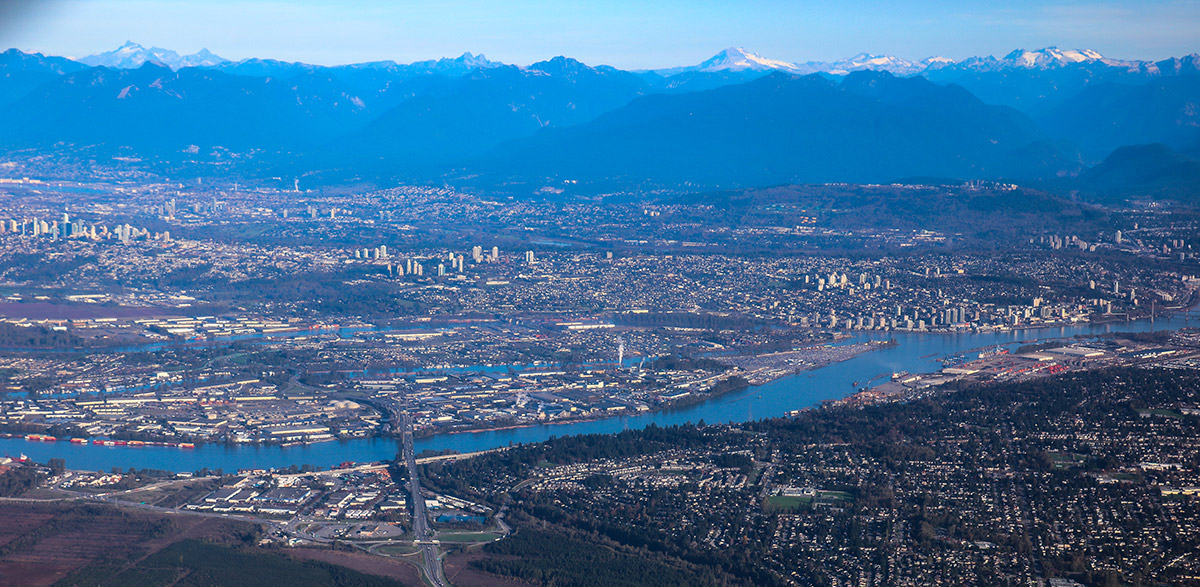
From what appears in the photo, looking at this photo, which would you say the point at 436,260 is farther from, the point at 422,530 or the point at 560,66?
the point at 560,66

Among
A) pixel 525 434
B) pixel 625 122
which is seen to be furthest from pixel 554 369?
pixel 625 122

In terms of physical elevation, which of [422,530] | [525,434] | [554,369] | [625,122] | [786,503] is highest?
[625,122]

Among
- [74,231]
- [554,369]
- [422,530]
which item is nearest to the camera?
[422,530]

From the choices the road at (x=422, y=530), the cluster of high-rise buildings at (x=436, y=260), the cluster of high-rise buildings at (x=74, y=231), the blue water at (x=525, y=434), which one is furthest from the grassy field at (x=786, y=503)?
the cluster of high-rise buildings at (x=74, y=231)

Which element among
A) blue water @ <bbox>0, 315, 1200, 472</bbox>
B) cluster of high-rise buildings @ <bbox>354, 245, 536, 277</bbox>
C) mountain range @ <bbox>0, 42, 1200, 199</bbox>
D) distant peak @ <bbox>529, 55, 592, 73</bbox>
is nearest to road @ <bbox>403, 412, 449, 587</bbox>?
blue water @ <bbox>0, 315, 1200, 472</bbox>

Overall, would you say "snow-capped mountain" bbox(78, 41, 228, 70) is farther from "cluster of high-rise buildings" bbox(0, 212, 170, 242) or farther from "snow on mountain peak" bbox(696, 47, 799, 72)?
"cluster of high-rise buildings" bbox(0, 212, 170, 242)

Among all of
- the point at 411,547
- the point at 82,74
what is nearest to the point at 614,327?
the point at 411,547
